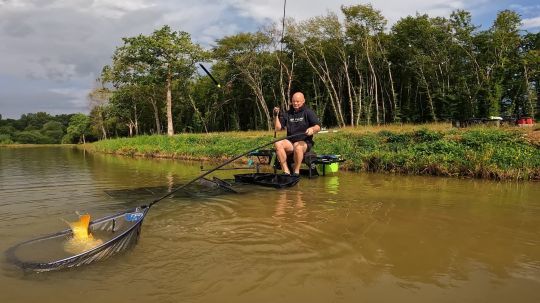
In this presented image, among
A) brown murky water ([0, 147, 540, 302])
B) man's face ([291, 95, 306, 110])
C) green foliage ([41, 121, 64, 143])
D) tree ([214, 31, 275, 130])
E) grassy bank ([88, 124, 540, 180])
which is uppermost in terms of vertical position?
tree ([214, 31, 275, 130])

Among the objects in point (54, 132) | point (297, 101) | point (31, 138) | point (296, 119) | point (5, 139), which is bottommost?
point (296, 119)

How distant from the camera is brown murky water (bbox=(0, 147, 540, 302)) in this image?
3941 mm

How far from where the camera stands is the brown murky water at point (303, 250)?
3.94 m

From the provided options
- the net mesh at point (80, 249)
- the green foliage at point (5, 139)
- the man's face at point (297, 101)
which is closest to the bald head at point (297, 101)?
the man's face at point (297, 101)

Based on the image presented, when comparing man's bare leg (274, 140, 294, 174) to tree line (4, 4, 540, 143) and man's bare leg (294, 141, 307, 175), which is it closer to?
man's bare leg (294, 141, 307, 175)

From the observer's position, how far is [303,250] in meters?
5.12

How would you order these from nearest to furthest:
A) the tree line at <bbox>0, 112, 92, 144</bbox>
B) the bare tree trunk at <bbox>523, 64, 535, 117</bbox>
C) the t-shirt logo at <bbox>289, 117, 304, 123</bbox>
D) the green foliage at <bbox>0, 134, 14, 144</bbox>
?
the t-shirt logo at <bbox>289, 117, 304, 123</bbox> → the bare tree trunk at <bbox>523, 64, 535, 117</bbox> → the tree line at <bbox>0, 112, 92, 144</bbox> → the green foliage at <bbox>0, 134, 14, 144</bbox>

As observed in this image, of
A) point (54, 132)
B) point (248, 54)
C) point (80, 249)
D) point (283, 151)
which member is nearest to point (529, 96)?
point (248, 54)

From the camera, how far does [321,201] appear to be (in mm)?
8367

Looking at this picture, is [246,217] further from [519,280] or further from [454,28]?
[454,28]

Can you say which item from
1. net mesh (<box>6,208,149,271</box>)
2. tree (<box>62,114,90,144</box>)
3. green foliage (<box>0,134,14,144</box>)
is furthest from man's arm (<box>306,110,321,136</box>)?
green foliage (<box>0,134,14,144</box>)

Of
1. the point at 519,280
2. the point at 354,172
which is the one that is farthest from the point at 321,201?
the point at 354,172

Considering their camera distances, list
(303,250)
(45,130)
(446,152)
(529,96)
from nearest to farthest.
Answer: (303,250)
(446,152)
(529,96)
(45,130)

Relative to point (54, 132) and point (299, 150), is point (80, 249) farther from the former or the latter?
point (54, 132)
